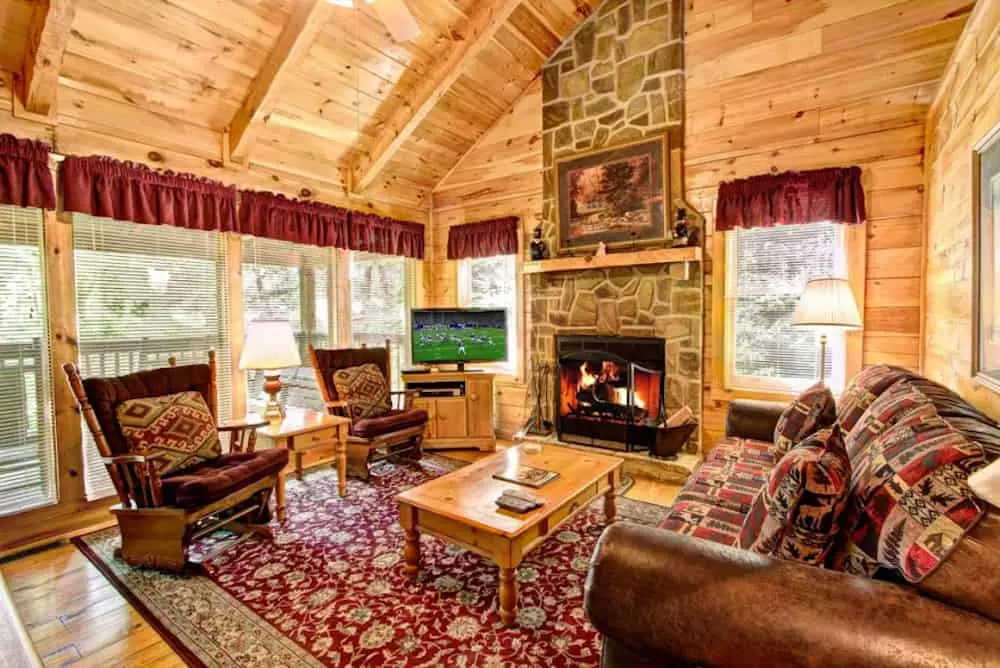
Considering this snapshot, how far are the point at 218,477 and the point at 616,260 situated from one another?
10.3 feet

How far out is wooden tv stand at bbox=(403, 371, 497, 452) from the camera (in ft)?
14.4

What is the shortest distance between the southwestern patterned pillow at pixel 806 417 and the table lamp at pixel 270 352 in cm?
287

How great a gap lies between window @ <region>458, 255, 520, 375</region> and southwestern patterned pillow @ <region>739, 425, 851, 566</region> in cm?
361

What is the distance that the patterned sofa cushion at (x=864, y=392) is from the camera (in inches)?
80.2

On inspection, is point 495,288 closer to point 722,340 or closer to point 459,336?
point 459,336

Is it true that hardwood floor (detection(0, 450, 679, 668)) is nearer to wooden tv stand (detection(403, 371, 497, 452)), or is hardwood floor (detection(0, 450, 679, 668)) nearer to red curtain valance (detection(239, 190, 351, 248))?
red curtain valance (detection(239, 190, 351, 248))

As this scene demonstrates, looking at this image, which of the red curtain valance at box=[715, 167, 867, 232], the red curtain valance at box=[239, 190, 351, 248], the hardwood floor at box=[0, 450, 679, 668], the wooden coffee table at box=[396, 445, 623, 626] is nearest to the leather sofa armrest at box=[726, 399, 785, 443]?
the wooden coffee table at box=[396, 445, 623, 626]

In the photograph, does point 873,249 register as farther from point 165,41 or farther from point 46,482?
point 46,482

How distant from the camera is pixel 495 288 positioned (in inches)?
198

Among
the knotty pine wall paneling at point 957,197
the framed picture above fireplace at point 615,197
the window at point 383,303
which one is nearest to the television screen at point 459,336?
the window at point 383,303

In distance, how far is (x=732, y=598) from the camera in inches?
42.0

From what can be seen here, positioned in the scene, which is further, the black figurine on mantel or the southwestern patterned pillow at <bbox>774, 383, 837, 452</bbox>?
the black figurine on mantel

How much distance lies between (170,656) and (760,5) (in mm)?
5063

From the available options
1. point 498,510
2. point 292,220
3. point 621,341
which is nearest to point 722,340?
point 621,341
